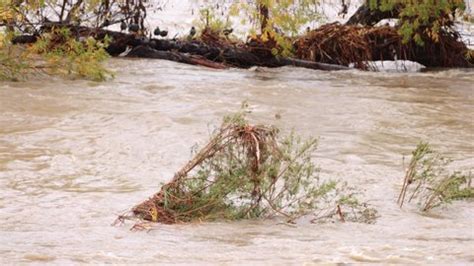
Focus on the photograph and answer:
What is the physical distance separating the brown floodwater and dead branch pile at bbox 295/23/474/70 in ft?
2.93

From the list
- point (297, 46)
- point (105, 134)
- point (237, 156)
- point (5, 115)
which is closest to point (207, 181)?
point (237, 156)

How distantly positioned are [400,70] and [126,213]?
40.5 feet

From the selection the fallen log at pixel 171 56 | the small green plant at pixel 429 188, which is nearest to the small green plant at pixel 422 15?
the fallen log at pixel 171 56

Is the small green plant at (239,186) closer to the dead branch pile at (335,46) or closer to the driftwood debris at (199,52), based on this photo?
the driftwood debris at (199,52)

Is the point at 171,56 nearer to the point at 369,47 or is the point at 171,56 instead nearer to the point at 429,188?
the point at 369,47

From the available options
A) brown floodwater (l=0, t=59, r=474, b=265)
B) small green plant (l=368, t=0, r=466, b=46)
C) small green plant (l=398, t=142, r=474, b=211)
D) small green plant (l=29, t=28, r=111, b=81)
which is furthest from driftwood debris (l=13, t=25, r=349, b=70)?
small green plant (l=398, t=142, r=474, b=211)

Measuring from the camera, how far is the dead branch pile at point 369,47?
18.5m

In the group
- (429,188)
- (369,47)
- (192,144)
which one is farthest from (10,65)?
(429,188)

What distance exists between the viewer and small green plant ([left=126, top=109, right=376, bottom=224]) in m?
6.93

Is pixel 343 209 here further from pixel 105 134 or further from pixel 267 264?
pixel 105 134

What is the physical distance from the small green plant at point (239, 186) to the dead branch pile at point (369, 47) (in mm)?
11484

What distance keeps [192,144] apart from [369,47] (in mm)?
8887

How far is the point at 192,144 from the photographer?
1038cm

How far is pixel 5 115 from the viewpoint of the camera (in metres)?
11.8
